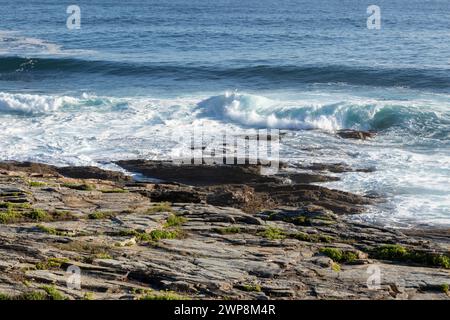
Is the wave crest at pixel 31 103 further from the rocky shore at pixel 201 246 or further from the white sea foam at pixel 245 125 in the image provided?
the rocky shore at pixel 201 246

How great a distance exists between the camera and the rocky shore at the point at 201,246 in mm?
13875

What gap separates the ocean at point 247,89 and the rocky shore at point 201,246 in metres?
3.47

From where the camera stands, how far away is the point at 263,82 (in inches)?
1826

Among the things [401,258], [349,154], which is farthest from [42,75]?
[401,258]

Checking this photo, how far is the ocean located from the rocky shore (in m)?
3.47

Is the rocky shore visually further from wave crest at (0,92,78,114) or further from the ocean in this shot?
wave crest at (0,92,78,114)

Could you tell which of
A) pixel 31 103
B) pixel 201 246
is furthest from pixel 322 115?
pixel 201 246

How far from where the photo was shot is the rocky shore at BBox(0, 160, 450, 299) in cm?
1388

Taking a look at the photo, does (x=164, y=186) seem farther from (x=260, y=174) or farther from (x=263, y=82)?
(x=263, y=82)

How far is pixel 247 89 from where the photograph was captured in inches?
1754

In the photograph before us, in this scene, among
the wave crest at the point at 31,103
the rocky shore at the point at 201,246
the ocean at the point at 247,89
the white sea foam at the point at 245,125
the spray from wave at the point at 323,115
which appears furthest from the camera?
the wave crest at the point at 31,103

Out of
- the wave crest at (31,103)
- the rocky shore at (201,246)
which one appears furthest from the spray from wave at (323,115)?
the rocky shore at (201,246)

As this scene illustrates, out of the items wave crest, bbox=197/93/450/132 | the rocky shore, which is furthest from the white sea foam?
the rocky shore

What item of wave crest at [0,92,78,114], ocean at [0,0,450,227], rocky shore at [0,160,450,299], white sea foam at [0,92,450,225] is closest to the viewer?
rocky shore at [0,160,450,299]
